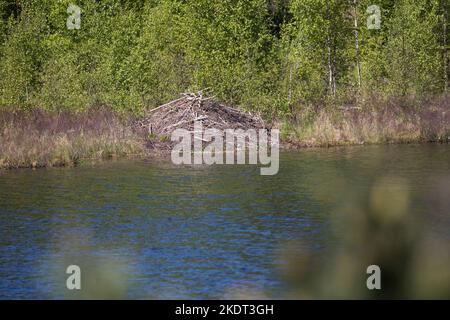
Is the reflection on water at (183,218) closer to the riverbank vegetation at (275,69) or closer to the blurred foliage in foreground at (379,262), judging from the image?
the blurred foliage in foreground at (379,262)

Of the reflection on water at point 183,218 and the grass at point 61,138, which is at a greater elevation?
the grass at point 61,138

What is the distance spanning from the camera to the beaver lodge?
3450 centimetres

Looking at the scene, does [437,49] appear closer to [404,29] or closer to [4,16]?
[404,29]

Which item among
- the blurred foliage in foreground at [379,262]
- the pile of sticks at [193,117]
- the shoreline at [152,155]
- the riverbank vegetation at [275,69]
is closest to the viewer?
the blurred foliage in foreground at [379,262]

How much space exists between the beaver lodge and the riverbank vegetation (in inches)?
41.4

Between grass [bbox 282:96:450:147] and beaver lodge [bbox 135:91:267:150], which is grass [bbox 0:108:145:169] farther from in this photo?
grass [bbox 282:96:450:147]

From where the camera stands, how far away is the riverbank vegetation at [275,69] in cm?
3638

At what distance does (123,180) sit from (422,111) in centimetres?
1671

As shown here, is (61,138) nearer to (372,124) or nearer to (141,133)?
(141,133)

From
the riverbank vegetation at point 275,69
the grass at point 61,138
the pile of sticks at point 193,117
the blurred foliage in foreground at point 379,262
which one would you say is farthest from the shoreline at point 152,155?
the blurred foliage in foreground at point 379,262

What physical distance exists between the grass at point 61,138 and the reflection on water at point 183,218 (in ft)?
4.17

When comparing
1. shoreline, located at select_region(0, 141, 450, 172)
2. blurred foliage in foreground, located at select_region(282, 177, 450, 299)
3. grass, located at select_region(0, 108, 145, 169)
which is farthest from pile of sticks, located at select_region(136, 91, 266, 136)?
blurred foliage in foreground, located at select_region(282, 177, 450, 299)

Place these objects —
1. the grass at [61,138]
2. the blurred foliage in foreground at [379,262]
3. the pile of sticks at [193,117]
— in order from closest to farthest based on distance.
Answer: the blurred foliage in foreground at [379,262]
the grass at [61,138]
the pile of sticks at [193,117]
